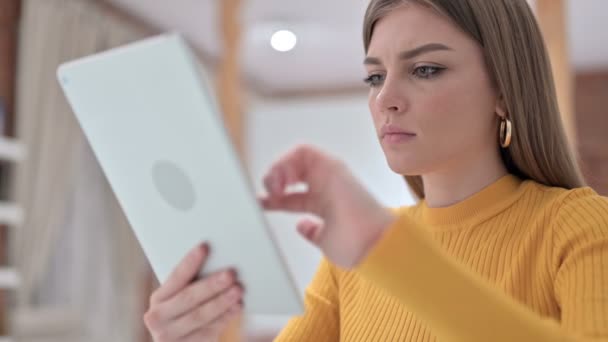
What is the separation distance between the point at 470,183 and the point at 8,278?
311 cm

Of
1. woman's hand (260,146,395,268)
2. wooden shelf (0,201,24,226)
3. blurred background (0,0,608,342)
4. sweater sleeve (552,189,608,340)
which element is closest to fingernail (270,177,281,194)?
woman's hand (260,146,395,268)

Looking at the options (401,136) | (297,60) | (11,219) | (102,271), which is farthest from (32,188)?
(401,136)

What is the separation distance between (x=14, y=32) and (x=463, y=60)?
352 cm

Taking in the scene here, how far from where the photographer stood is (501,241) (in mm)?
942

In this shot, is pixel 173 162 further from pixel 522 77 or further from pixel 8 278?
pixel 8 278

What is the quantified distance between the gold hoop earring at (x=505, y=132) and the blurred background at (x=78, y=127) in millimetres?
1870

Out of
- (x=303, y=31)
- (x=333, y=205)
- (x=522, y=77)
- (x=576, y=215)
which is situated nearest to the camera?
(x=333, y=205)

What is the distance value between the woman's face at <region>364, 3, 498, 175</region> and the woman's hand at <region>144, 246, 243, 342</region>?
361 millimetres

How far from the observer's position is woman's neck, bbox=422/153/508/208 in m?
1.01

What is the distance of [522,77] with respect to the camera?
3.22ft

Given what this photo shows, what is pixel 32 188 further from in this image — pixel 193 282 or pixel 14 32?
pixel 193 282

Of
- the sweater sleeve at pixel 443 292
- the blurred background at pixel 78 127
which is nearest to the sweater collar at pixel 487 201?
the sweater sleeve at pixel 443 292

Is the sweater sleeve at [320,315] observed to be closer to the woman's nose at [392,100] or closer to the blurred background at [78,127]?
the woman's nose at [392,100]

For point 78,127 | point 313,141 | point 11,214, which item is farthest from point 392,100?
point 313,141
